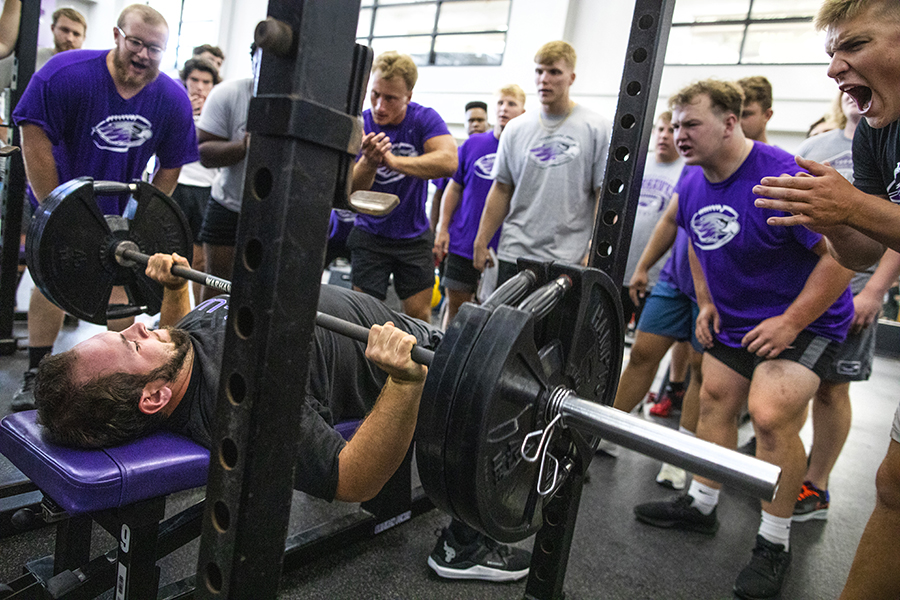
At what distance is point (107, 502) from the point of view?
1.06 metres

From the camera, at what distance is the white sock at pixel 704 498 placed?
1997mm

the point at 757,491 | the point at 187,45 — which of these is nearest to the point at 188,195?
the point at 757,491

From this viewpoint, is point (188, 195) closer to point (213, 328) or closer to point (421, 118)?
point (421, 118)

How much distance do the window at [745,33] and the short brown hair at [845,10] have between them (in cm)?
723

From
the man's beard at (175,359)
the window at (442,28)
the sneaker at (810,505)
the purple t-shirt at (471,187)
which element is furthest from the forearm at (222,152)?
the window at (442,28)

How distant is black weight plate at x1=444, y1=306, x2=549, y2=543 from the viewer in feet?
2.45

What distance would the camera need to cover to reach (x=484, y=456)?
0.77m

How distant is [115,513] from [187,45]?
520 inches

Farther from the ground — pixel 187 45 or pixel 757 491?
pixel 187 45

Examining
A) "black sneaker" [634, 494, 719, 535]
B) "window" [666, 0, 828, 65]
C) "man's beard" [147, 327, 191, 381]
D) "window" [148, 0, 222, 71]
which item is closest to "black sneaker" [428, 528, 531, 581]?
"black sneaker" [634, 494, 719, 535]

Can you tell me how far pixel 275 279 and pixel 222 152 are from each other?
2.29 metres

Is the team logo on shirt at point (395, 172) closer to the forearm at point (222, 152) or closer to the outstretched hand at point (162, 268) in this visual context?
the forearm at point (222, 152)

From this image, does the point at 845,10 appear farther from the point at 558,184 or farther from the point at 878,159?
the point at 558,184

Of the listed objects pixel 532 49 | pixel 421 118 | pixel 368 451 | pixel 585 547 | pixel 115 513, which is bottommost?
pixel 585 547
